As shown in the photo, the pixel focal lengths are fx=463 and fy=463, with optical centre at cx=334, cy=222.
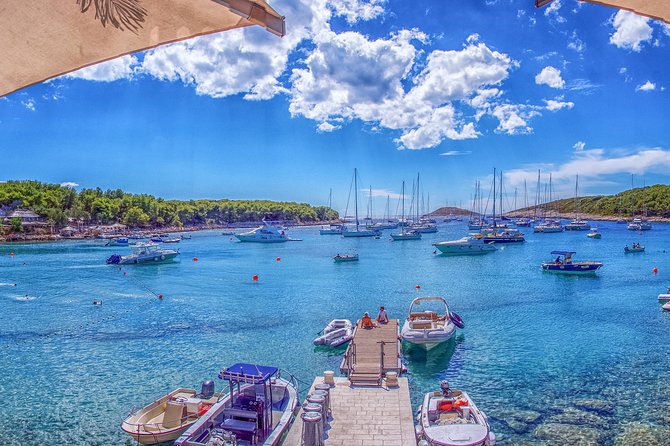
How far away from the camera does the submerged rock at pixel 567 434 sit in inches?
615

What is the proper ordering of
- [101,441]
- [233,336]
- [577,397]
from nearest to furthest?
[101,441] → [577,397] → [233,336]

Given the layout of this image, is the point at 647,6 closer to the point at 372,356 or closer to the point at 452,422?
the point at 452,422

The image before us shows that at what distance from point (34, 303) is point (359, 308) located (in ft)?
96.1

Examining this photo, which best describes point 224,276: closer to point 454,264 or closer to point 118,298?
point 118,298

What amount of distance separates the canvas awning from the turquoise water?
52.2ft

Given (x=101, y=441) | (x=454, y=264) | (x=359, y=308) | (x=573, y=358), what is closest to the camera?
(x=101, y=441)

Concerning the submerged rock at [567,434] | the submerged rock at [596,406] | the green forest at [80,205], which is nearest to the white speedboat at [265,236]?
the green forest at [80,205]

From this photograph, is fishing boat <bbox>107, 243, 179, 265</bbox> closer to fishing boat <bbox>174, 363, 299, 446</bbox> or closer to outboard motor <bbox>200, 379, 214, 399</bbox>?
outboard motor <bbox>200, 379, 214, 399</bbox>

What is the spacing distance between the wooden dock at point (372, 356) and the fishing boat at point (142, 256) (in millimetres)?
56726

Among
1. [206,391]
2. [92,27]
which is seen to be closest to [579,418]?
[206,391]

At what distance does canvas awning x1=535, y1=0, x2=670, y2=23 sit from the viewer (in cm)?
304

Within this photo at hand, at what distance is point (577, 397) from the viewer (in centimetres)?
1927

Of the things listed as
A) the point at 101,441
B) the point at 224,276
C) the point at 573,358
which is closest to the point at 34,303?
the point at 224,276

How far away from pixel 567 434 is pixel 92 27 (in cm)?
1842
